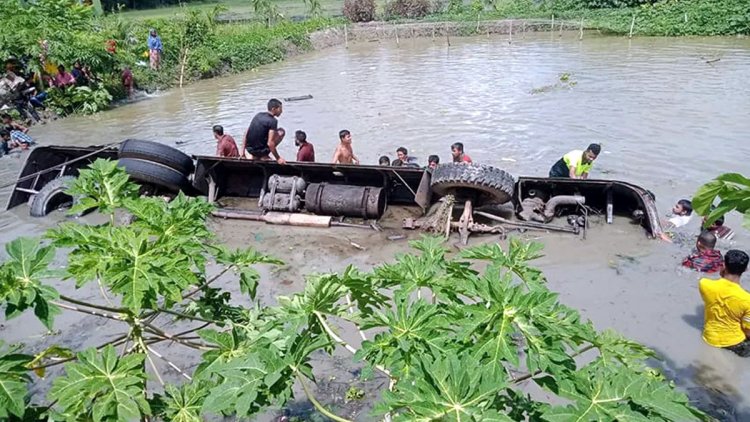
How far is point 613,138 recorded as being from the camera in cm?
1391

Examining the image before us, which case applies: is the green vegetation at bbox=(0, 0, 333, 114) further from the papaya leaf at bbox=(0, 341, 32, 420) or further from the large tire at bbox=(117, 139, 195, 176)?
the papaya leaf at bbox=(0, 341, 32, 420)

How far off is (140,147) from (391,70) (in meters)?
17.2

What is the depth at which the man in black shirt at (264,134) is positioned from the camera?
987cm

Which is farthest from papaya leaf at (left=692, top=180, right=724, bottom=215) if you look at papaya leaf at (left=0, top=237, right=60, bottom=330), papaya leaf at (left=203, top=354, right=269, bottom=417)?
papaya leaf at (left=0, top=237, right=60, bottom=330)

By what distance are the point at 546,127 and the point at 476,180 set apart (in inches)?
308

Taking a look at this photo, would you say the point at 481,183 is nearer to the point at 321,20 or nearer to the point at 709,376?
the point at 709,376

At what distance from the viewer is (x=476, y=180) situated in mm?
8148

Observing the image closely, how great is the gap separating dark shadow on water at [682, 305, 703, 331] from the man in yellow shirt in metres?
0.51

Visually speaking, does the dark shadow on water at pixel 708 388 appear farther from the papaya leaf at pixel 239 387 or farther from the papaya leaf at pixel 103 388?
the papaya leaf at pixel 103 388

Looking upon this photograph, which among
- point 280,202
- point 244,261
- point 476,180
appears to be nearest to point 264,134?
point 280,202

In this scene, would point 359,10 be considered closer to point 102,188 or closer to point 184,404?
point 102,188

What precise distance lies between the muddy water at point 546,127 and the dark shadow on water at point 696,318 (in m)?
0.04

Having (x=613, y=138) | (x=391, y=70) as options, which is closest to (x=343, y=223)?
(x=613, y=138)

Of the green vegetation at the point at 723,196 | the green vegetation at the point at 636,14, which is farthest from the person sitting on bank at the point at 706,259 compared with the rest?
the green vegetation at the point at 636,14
